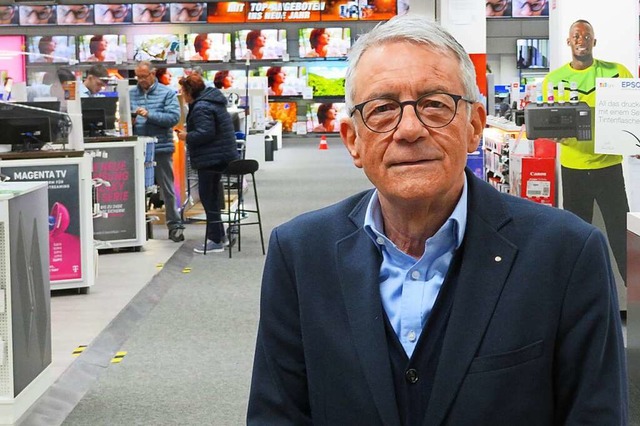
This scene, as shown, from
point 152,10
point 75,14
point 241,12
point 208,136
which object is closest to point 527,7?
point 241,12

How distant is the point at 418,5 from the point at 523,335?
13108 mm

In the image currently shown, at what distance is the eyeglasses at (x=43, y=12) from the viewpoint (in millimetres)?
29250

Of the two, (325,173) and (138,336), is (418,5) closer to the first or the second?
(325,173)

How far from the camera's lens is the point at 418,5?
1450 cm

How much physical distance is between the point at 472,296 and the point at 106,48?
2784 cm

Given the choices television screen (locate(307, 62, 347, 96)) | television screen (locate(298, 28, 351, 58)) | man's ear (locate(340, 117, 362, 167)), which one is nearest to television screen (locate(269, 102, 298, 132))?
television screen (locate(307, 62, 347, 96))

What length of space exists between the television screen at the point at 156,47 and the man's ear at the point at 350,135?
2717 centimetres

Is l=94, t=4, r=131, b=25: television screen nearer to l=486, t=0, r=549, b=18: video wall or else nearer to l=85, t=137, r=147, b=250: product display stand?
l=486, t=0, r=549, b=18: video wall

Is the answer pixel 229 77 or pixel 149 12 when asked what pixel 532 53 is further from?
pixel 149 12

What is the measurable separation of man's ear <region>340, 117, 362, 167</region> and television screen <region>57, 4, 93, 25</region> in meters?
28.2

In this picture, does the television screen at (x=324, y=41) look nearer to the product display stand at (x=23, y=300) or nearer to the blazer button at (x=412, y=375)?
the product display stand at (x=23, y=300)

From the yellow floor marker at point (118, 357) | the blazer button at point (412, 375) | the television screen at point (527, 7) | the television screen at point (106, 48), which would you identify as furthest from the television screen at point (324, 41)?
the blazer button at point (412, 375)

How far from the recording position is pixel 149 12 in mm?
28875

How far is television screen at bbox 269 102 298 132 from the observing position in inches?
1145
